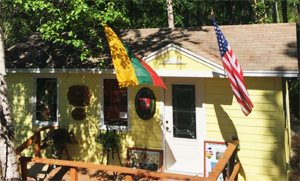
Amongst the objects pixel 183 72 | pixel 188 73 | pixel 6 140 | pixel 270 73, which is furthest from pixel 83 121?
pixel 270 73

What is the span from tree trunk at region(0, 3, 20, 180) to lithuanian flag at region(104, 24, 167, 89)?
2138mm

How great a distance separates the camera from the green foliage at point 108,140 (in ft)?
24.5

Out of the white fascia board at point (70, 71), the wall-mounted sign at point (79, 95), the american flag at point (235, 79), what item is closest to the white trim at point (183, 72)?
the white fascia board at point (70, 71)

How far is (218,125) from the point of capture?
6848 millimetres

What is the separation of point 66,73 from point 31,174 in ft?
9.24

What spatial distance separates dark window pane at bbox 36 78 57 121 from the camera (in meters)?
8.56

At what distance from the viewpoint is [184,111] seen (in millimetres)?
7316

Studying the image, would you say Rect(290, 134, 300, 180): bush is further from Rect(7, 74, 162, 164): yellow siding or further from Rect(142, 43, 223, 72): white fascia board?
Rect(142, 43, 223, 72): white fascia board

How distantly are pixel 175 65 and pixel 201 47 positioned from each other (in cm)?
114

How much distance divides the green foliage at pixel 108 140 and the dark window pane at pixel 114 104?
381 millimetres

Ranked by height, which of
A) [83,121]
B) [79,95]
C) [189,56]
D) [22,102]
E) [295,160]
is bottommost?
[295,160]

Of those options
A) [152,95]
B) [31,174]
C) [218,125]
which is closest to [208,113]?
[218,125]

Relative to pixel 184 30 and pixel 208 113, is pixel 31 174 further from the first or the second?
pixel 184 30

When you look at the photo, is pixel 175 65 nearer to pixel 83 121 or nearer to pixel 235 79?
pixel 235 79
